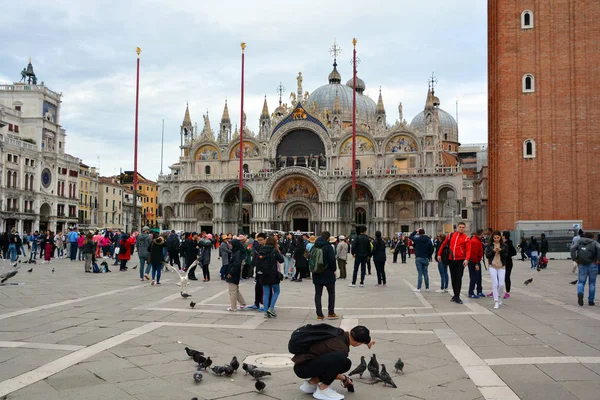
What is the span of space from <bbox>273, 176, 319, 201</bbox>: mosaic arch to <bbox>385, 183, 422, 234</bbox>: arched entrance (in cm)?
728

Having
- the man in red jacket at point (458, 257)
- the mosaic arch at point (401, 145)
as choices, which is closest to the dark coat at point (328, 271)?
the man in red jacket at point (458, 257)

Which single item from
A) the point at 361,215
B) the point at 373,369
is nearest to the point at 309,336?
the point at 373,369

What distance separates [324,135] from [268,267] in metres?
45.1

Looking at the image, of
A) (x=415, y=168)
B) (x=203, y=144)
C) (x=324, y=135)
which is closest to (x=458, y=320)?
(x=415, y=168)

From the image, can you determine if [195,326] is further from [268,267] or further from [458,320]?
[458,320]

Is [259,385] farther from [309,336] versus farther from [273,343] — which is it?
[273,343]

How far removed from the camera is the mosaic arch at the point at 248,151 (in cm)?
5722

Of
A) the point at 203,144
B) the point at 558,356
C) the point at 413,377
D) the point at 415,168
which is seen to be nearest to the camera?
the point at 413,377

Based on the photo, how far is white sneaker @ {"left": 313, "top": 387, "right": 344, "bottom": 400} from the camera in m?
5.27

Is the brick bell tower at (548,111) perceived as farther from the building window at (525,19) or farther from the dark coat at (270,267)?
the dark coat at (270,267)

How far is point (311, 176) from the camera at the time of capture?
52.6 metres

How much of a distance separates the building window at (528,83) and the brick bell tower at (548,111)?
2.1 inches

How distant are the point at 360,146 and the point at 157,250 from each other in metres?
39.7

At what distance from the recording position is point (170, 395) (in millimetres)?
5500
